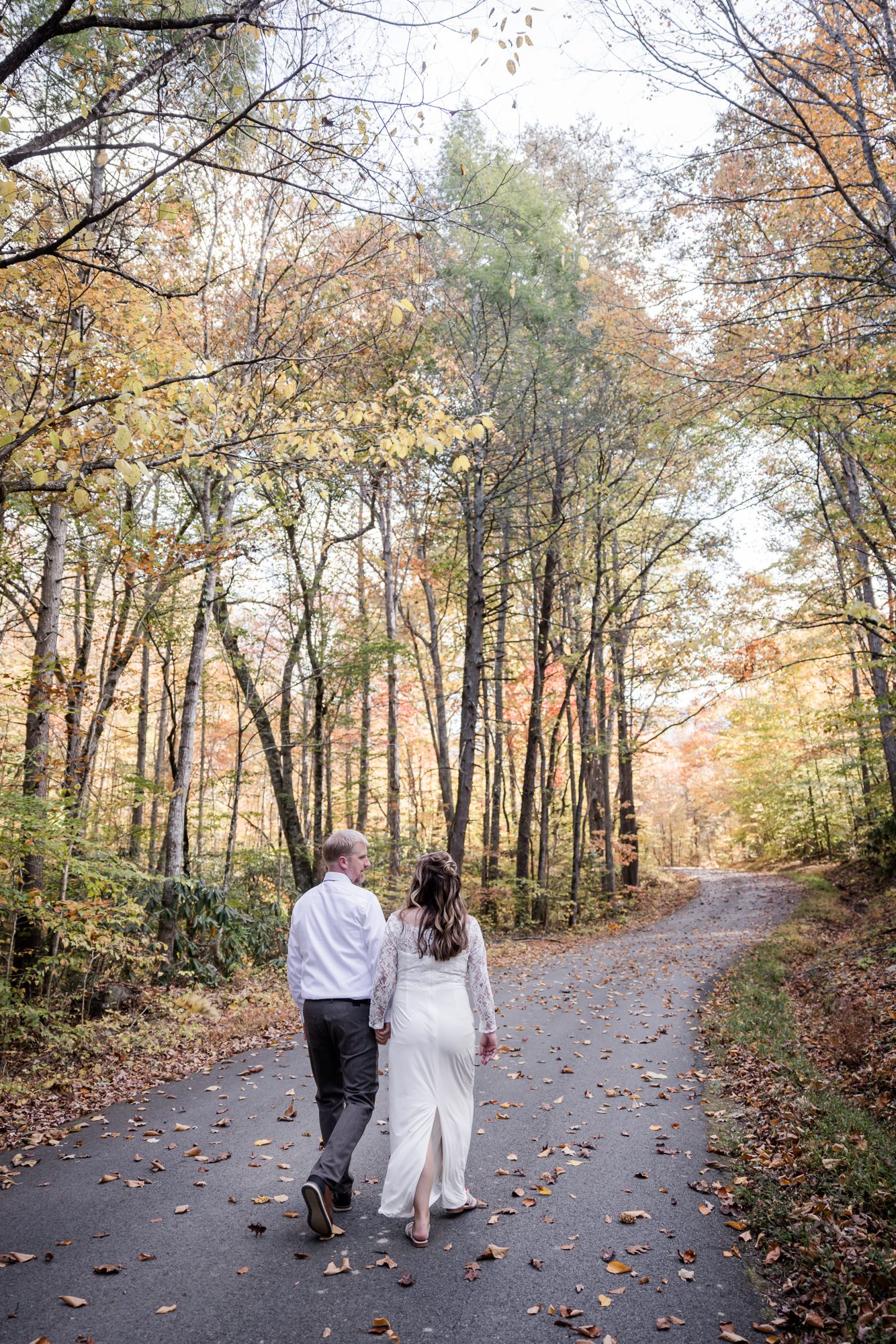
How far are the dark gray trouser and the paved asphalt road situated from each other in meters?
0.49

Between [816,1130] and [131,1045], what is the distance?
6678 mm

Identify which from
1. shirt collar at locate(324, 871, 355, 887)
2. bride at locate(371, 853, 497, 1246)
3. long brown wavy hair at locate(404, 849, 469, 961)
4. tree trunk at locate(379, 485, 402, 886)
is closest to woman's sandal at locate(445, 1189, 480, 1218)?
bride at locate(371, 853, 497, 1246)

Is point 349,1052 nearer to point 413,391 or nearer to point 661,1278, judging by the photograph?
point 661,1278

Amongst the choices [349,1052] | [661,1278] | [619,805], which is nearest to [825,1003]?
[661,1278]

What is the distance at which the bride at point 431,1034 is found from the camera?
3.98 m

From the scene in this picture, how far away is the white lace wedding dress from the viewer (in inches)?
157

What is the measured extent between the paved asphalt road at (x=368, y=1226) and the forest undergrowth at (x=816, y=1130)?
0.72ft

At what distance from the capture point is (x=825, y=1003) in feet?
29.1

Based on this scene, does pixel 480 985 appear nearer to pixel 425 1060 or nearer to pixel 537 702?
pixel 425 1060

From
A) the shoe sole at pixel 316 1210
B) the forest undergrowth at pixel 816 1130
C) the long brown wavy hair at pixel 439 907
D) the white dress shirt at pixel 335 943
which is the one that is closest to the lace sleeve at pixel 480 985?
the long brown wavy hair at pixel 439 907

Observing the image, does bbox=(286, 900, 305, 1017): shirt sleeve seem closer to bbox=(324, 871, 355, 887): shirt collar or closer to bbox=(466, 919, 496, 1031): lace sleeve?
bbox=(324, 871, 355, 887): shirt collar

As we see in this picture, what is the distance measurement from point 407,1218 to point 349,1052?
91 centimetres

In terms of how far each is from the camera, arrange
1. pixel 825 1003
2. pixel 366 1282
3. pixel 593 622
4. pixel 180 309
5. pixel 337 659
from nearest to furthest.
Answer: pixel 366 1282 < pixel 825 1003 < pixel 180 309 < pixel 337 659 < pixel 593 622

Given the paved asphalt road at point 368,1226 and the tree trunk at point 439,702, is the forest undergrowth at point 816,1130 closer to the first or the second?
the paved asphalt road at point 368,1226
